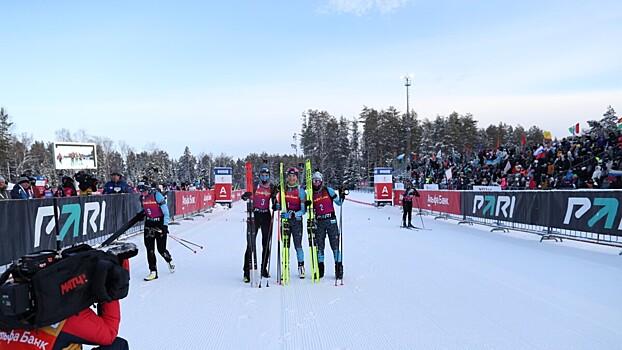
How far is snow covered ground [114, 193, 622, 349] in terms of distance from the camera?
15.8 feet

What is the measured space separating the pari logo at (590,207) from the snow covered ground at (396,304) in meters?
0.80

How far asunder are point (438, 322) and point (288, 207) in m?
3.54

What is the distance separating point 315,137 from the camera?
84.2 m

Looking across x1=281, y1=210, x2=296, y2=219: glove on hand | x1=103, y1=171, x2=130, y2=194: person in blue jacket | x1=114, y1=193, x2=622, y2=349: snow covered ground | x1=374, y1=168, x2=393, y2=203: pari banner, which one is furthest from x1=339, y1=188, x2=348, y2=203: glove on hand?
x1=374, y1=168, x2=393, y2=203: pari banner

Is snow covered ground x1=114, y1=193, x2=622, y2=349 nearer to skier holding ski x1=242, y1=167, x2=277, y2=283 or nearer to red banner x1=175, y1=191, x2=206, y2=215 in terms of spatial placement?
skier holding ski x1=242, y1=167, x2=277, y2=283

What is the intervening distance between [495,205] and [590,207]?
462 cm

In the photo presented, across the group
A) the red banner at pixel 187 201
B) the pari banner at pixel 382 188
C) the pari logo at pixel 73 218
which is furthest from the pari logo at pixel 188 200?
the pari banner at pixel 382 188

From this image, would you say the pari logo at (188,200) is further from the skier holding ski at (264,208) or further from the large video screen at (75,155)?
the skier holding ski at (264,208)

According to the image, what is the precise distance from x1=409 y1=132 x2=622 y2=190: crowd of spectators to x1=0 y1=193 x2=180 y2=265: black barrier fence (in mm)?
17434

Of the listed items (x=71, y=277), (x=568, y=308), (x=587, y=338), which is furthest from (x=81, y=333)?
(x=568, y=308)

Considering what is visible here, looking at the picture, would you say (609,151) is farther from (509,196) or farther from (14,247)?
(14,247)

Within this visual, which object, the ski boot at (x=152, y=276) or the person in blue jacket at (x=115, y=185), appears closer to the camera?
the ski boot at (x=152, y=276)

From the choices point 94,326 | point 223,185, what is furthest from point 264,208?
point 223,185

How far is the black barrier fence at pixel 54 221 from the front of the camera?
25.9ft
